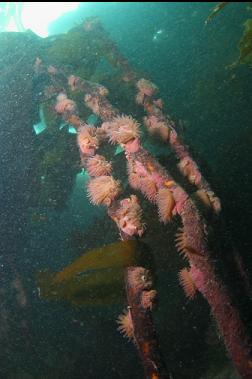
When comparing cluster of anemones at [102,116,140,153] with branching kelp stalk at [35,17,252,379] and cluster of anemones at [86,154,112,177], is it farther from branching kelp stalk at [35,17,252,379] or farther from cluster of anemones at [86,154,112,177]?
cluster of anemones at [86,154,112,177]

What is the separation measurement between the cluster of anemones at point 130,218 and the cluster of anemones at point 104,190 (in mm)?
170

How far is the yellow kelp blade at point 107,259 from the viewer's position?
3.10 meters

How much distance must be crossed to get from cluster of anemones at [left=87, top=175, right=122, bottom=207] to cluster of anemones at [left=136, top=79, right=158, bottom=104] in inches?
81.1

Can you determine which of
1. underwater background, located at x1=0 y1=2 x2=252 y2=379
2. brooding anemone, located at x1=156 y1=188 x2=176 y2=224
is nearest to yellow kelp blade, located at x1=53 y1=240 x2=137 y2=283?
brooding anemone, located at x1=156 y1=188 x2=176 y2=224

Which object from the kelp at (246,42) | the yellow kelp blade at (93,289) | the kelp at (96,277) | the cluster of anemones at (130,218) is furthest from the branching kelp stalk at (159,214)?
the kelp at (246,42)

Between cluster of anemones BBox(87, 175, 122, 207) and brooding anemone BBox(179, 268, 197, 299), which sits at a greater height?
cluster of anemones BBox(87, 175, 122, 207)

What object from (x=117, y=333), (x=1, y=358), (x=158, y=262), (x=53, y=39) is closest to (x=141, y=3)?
(x=53, y=39)

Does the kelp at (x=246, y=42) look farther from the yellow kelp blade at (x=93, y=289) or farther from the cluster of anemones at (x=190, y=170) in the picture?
the yellow kelp blade at (x=93, y=289)

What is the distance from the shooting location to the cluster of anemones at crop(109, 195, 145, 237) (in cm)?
314

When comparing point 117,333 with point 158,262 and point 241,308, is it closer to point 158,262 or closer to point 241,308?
point 158,262

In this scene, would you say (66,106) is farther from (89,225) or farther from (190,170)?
(89,225)

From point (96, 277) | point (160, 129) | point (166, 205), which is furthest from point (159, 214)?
point (160, 129)

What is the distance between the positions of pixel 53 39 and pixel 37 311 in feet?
19.3

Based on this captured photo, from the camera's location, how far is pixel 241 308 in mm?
3281
